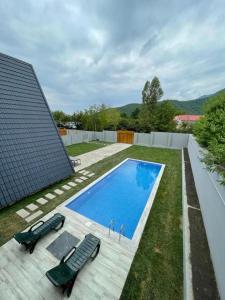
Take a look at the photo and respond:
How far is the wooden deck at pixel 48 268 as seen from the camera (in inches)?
118

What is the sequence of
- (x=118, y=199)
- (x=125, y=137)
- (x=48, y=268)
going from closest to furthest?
(x=48, y=268) < (x=118, y=199) < (x=125, y=137)

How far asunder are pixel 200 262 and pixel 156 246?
1.12 m

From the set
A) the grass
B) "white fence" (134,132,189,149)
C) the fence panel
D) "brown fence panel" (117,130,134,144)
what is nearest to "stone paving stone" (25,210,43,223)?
the grass

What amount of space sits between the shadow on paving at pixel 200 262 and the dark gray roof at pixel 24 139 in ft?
20.6

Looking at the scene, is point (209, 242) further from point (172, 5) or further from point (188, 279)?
point (172, 5)

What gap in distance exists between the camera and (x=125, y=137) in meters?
21.5

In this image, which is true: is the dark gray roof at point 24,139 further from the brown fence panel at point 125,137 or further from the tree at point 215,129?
the brown fence panel at point 125,137

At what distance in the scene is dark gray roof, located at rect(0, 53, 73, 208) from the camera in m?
6.02

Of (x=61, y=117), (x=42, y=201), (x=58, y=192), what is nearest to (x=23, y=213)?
(x=42, y=201)

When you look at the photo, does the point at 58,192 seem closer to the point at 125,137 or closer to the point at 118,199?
the point at 118,199

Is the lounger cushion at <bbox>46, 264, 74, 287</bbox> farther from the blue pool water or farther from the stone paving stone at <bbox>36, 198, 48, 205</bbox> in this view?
the stone paving stone at <bbox>36, 198, 48, 205</bbox>

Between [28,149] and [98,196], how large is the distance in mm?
4126

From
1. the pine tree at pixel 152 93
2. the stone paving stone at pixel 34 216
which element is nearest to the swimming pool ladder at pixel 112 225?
the stone paving stone at pixel 34 216

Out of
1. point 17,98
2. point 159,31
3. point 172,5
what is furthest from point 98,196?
point 159,31
